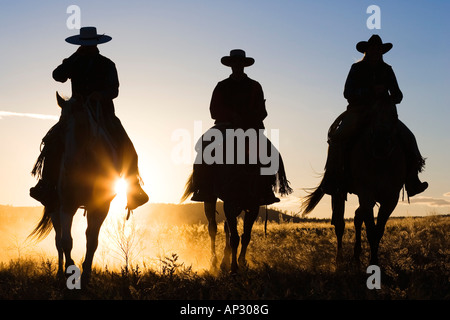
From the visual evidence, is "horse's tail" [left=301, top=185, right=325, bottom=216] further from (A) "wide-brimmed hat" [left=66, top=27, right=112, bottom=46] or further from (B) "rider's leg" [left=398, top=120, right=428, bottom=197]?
(A) "wide-brimmed hat" [left=66, top=27, right=112, bottom=46]

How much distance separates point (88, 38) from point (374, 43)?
4.77 metres

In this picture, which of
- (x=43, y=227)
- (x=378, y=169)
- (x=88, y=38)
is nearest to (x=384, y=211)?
(x=378, y=169)

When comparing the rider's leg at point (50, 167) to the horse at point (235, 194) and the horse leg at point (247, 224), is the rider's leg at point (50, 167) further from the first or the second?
the horse leg at point (247, 224)

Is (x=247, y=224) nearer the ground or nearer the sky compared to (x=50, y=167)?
nearer the ground

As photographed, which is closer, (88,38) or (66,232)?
(66,232)

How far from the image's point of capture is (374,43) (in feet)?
32.6

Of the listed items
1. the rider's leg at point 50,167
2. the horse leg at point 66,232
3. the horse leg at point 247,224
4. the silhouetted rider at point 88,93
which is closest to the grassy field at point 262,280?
the horse leg at point 247,224

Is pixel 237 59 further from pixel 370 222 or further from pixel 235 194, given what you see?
pixel 370 222

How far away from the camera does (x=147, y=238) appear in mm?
14906

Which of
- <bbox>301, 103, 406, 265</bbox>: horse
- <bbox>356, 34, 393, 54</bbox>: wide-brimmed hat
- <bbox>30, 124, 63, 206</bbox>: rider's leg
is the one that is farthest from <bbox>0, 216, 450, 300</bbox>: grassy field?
<bbox>356, 34, 393, 54</bbox>: wide-brimmed hat

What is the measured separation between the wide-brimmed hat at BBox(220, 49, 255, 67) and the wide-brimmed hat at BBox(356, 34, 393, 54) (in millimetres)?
1877
